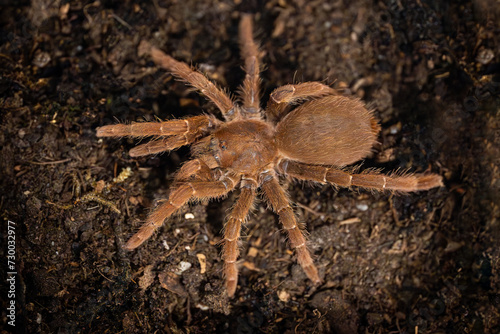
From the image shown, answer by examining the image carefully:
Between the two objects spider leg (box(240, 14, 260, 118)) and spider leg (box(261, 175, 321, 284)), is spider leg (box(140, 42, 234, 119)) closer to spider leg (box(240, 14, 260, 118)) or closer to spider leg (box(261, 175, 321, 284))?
spider leg (box(240, 14, 260, 118))

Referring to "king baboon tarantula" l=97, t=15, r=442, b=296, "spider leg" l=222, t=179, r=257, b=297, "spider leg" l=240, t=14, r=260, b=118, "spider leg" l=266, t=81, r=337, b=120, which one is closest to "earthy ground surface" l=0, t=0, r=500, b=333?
"spider leg" l=222, t=179, r=257, b=297

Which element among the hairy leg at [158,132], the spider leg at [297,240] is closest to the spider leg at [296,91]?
the hairy leg at [158,132]

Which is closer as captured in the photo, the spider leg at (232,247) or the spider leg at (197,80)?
the spider leg at (232,247)

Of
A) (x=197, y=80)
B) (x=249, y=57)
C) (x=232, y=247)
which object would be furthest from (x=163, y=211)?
(x=249, y=57)

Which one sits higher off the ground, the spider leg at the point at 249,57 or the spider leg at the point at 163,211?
the spider leg at the point at 249,57

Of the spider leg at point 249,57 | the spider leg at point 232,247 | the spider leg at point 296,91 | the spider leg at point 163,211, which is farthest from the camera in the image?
the spider leg at point 249,57

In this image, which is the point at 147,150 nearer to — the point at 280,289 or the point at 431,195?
the point at 280,289

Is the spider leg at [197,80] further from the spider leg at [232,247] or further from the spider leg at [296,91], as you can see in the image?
the spider leg at [232,247]
